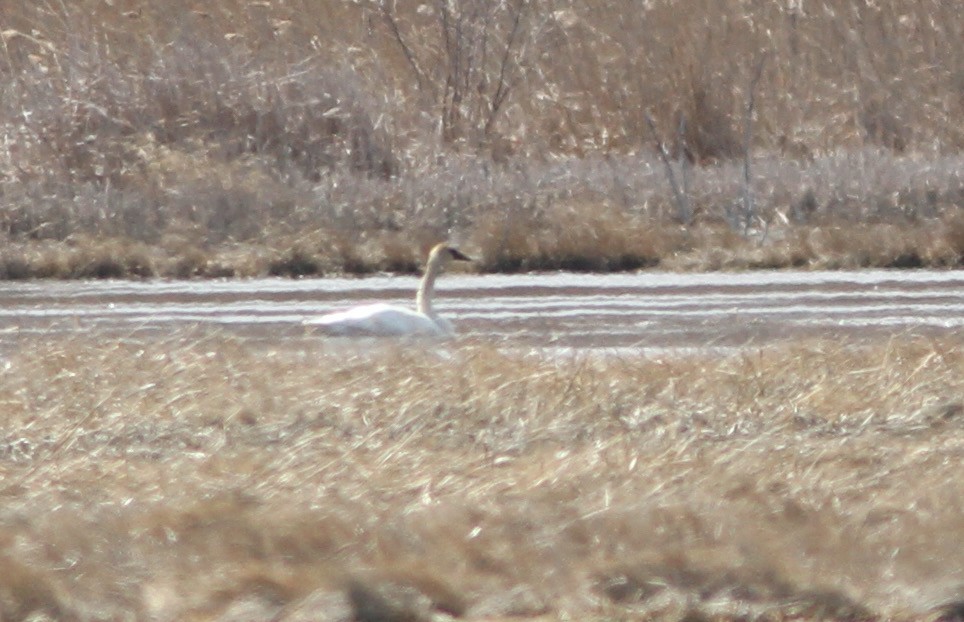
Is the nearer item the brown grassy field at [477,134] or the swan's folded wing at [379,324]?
the swan's folded wing at [379,324]

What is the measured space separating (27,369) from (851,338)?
448 centimetres

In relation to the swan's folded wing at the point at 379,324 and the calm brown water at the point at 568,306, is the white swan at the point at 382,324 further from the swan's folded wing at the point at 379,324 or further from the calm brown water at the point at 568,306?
the calm brown water at the point at 568,306

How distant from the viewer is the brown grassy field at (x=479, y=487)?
5.41 metres

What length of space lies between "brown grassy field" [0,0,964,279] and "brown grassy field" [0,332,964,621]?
7.28 meters

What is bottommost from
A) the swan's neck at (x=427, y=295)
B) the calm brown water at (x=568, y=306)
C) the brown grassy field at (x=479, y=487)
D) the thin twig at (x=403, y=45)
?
the calm brown water at (x=568, y=306)

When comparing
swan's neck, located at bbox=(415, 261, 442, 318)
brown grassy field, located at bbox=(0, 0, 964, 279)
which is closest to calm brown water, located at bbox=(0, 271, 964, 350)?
swan's neck, located at bbox=(415, 261, 442, 318)

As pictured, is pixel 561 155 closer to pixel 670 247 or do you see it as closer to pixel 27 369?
pixel 670 247

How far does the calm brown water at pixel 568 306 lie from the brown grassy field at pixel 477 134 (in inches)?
29.6

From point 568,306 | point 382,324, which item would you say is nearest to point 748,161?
point 568,306

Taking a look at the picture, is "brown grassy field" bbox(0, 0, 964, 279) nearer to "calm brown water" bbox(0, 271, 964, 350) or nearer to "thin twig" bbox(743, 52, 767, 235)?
"thin twig" bbox(743, 52, 767, 235)

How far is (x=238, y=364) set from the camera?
8711 mm

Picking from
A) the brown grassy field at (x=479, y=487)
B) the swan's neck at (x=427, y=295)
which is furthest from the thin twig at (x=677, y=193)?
the brown grassy field at (x=479, y=487)

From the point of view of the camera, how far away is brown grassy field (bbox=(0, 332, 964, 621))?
5.41 m

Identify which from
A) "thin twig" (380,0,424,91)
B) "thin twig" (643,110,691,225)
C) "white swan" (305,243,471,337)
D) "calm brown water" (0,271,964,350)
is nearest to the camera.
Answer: "white swan" (305,243,471,337)
